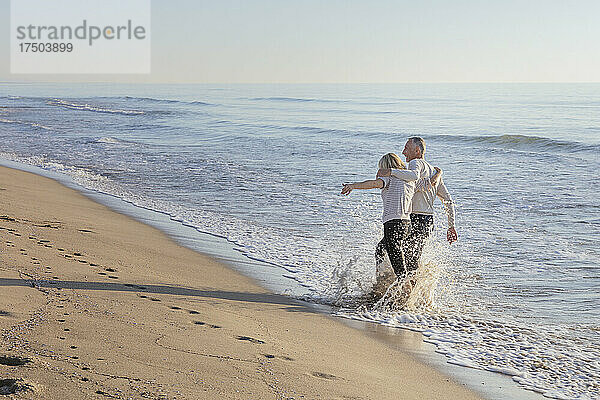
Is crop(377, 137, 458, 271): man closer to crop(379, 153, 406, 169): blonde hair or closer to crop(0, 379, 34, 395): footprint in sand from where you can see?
crop(379, 153, 406, 169): blonde hair

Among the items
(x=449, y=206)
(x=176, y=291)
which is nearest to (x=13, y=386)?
(x=176, y=291)

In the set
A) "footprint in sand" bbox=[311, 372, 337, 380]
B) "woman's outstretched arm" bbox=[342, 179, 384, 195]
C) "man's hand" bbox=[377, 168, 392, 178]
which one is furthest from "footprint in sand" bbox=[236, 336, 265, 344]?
"man's hand" bbox=[377, 168, 392, 178]

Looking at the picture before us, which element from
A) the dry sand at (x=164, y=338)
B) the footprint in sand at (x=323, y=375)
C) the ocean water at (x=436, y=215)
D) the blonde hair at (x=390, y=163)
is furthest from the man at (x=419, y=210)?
the footprint in sand at (x=323, y=375)

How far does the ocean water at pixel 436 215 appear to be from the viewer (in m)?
5.43

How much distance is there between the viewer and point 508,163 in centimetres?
1842

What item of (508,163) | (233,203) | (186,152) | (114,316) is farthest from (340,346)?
(186,152)

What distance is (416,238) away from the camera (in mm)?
5844

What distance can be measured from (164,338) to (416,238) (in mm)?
A: 2601

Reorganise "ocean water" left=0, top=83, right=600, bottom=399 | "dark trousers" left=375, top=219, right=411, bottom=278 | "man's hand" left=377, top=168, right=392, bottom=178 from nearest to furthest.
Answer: "ocean water" left=0, top=83, right=600, bottom=399, "man's hand" left=377, top=168, right=392, bottom=178, "dark trousers" left=375, top=219, right=411, bottom=278

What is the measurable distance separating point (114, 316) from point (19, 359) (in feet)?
3.65

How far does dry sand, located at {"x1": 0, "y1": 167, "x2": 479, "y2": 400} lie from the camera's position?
346 cm

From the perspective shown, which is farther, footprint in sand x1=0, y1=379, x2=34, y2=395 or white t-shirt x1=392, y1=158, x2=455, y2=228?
white t-shirt x1=392, y1=158, x2=455, y2=228

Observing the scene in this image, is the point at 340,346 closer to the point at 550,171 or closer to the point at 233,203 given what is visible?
the point at 233,203

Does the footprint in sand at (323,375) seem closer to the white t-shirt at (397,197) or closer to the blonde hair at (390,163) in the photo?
the white t-shirt at (397,197)
